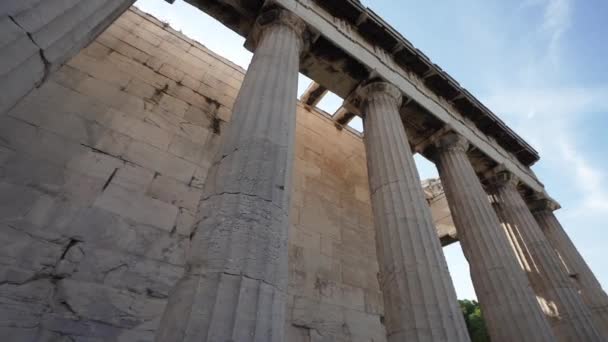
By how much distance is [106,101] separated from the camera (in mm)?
7859

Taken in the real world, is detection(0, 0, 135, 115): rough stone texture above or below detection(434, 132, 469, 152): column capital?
below

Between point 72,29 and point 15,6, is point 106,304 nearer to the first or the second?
point 72,29

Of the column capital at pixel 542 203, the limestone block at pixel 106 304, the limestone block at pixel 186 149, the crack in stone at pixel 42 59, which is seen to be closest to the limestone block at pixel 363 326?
the limestone block at pixel 106 304

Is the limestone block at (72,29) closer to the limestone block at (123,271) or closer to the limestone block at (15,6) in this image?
the limestone block at (15,6)

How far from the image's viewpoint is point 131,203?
21.9 ft

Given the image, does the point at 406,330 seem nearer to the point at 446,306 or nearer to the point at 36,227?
the point at 446,306

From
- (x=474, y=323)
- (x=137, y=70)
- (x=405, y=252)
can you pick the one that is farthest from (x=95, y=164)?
(x=474, y=323)

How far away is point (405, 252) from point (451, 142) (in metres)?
6.96

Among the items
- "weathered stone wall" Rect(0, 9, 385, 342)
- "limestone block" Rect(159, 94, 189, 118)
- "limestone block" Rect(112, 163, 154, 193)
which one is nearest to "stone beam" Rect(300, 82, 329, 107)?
"weathered stone wall" Rect(0, 9, 385, 342)

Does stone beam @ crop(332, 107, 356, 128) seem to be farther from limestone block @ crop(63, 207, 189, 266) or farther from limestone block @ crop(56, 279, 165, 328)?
limestone block @ crop(56, 279, 165, 328)

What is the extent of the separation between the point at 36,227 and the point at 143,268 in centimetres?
197

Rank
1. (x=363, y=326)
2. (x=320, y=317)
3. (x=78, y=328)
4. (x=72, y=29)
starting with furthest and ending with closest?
(x=363, y=326), (x=320, y=317), (x=78, y=328), (x=72, y=29)

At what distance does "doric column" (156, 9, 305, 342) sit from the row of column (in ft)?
0.05

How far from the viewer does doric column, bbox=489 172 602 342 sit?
31.7 feet
